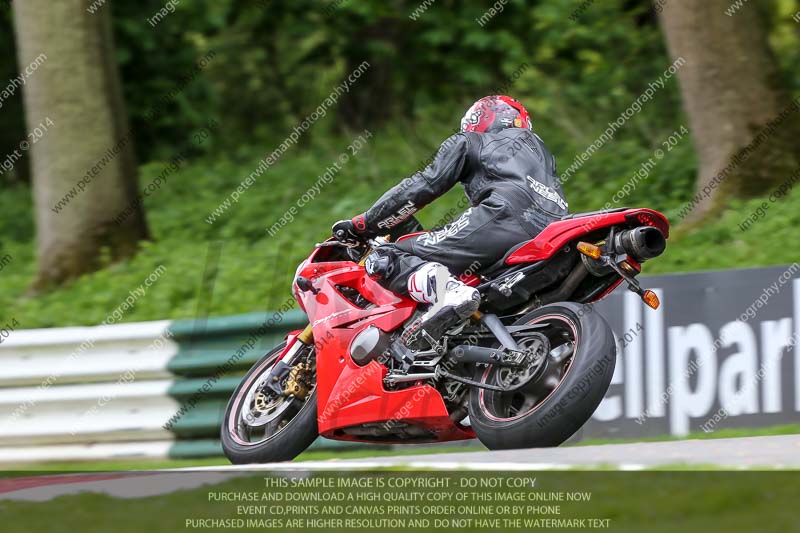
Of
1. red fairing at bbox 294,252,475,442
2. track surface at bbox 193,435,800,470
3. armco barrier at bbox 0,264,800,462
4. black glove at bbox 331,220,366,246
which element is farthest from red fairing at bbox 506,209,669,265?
A: armco barrier at bbox 0,264,800,462

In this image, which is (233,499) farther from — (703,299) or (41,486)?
(703,299)

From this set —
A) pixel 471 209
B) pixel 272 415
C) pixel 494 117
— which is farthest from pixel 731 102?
pixel 272 415

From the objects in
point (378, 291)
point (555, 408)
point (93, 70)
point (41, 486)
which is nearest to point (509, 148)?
point (378, 291)

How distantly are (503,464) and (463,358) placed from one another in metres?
0.90

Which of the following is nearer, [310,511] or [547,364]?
[310,511]

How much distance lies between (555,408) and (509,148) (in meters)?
1.51

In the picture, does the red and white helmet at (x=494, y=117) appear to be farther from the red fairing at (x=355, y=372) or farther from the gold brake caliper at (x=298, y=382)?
the gold brake caliper at (x=298, y=382)

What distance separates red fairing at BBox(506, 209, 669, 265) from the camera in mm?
5781

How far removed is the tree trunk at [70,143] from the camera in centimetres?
1179

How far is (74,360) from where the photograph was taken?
27.8 feet

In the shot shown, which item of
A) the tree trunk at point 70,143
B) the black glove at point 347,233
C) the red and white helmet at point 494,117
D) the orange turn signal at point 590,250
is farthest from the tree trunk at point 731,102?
the tree trunk at point 70,143

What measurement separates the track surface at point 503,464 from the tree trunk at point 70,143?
5.87 m

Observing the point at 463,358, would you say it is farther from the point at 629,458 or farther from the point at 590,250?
the point at 629,458

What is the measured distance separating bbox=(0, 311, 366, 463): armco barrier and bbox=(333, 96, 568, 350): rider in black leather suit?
5.67 ft
